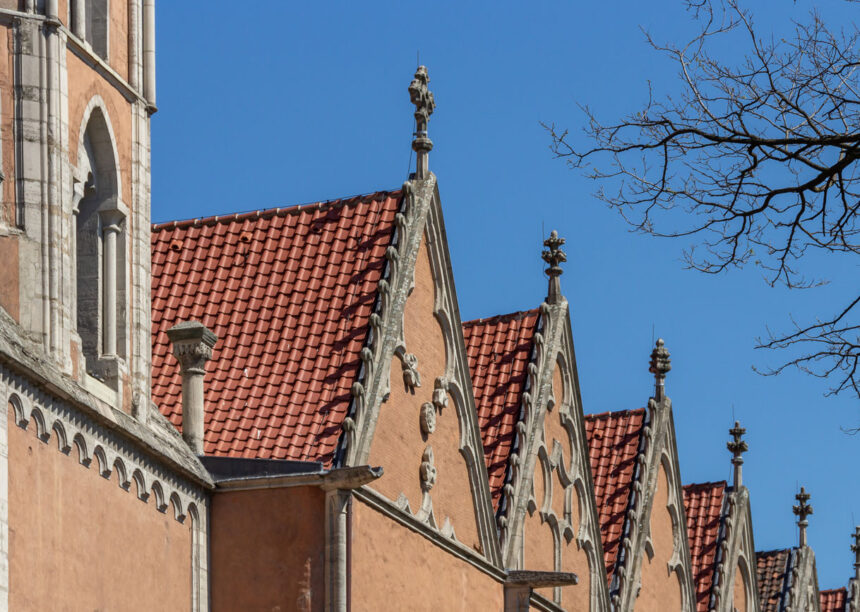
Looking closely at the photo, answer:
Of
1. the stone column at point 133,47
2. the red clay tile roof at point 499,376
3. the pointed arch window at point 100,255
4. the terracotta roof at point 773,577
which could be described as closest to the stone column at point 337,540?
the pointed arch window at point 100,255

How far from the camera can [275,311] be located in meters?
24.4

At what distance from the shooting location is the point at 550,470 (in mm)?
29375

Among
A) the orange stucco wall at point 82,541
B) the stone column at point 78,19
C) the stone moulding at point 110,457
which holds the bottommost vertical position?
the orange stucco wall at point 82,541

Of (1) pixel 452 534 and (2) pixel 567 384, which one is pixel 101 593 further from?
(2) pixel 567 384

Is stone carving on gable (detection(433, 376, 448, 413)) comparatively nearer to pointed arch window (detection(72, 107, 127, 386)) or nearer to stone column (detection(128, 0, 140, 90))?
pointed arch window (detection(72, 107, 127, 386))

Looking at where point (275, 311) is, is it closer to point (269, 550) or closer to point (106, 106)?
point (269, 550)

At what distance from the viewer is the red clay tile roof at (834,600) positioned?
47719 mm

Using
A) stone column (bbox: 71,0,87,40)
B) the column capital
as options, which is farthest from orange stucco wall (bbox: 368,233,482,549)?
stone column (bbox: 71,0,87,40)

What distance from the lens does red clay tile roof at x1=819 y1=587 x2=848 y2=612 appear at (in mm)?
47719

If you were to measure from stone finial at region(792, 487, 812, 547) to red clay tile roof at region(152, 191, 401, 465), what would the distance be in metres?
20.9

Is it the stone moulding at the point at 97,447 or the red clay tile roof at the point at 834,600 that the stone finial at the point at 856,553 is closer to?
the red clay tile roof at the point at 834,600

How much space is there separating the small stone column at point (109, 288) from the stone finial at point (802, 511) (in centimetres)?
2544

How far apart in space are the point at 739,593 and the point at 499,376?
11.4m

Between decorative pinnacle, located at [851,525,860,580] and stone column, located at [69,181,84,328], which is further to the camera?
decorative pinnacle, located at [851,525,860,580]
